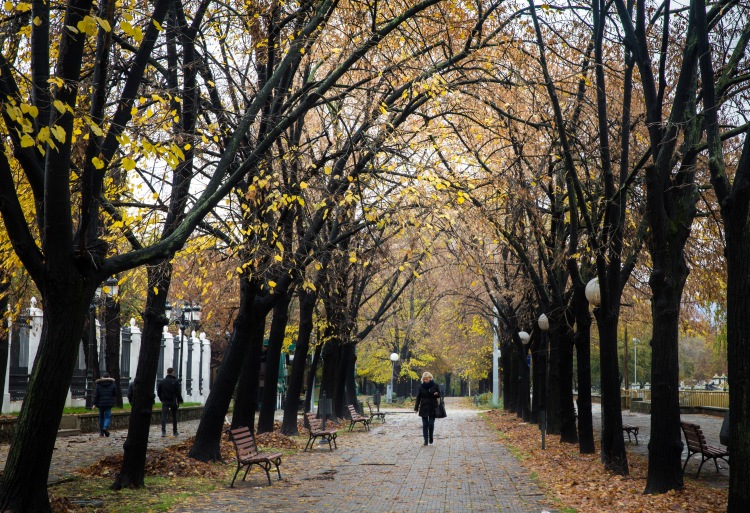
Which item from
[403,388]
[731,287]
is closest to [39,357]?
[731,287]

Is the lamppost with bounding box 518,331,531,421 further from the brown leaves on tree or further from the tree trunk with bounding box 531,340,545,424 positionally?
the brown leaves on tree

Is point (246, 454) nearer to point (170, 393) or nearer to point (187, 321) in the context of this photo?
point (170, 393)

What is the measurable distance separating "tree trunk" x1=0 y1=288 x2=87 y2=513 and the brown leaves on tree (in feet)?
20.8

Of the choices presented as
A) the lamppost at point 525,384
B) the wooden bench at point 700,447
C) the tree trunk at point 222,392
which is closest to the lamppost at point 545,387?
the wooden bench at point 700,447

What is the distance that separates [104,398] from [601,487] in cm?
1560

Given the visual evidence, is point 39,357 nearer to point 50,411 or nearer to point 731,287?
point 50,411

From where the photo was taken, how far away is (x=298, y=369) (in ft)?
82.6

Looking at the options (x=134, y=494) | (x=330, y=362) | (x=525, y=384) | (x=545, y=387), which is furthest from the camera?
(x=525, y=384)

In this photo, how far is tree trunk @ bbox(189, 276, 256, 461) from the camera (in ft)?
52.7

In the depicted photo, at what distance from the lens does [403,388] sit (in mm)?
75188

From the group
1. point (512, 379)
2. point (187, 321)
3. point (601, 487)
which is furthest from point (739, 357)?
point (512, 379)

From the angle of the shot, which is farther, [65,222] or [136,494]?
[136,494]

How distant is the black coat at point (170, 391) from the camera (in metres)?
26.4

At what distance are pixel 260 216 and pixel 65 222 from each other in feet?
25.7
